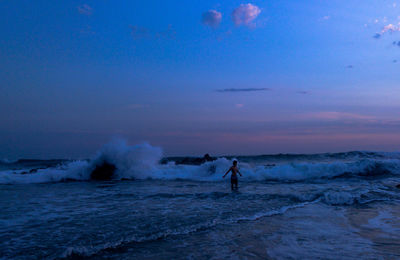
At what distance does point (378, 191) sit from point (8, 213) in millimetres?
13888

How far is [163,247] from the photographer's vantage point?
565cm

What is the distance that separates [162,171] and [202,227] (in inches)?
661

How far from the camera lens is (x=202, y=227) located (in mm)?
7164

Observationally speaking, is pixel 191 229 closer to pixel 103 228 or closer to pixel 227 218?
pixel 227 218

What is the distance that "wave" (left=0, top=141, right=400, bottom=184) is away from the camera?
832 inches

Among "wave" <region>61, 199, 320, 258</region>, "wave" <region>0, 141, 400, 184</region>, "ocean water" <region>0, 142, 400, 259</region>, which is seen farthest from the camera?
"wave" <region>0, 141, 400, 184</region>

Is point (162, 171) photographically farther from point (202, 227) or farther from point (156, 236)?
point (156, 236)

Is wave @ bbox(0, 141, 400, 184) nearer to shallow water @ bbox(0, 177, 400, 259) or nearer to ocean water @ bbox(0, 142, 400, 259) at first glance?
ocean water @ bbox(0, 142, 400, 259)

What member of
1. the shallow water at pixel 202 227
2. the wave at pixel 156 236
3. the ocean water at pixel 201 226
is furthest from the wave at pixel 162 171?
the wave at pixel 156 236

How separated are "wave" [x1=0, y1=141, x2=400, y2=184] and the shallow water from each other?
9.70 meters

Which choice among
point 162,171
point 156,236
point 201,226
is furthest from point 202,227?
point 162,171

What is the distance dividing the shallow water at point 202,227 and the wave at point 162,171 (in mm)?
9703

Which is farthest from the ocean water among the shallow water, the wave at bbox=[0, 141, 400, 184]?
the wave at bbox=[0, 141, 400, 184]

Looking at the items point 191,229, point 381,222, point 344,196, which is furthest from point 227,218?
point 344,196
